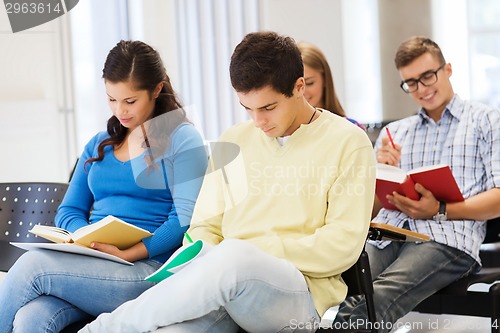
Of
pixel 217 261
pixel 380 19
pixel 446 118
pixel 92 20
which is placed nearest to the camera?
pixel 217 261

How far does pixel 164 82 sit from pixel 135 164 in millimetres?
281

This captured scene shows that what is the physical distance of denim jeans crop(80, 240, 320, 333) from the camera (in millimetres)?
1778

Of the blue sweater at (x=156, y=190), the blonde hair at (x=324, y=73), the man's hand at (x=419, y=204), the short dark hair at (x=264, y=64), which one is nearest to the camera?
the short dark hair at (x=264, y=64)

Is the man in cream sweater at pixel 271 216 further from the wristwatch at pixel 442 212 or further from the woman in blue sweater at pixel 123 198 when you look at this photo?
the wristwatch at pixel 442 212

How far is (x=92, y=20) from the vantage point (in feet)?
14.8

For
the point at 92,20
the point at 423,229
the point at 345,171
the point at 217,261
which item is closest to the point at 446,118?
the point at 423,229

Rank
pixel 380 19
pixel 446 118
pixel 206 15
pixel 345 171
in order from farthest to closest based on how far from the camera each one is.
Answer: pixel 380 19, pixel 206 15, pixel 446 118, pixel 345 171

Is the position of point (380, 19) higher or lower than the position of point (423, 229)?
higher

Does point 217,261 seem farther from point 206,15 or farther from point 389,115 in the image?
point 389,115

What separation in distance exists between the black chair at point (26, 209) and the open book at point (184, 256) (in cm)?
84

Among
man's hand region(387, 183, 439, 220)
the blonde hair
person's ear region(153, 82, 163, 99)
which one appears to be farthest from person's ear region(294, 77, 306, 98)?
the blonde hair

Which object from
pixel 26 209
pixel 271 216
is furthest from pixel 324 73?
pixel 26 209

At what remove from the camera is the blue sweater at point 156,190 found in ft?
7.41

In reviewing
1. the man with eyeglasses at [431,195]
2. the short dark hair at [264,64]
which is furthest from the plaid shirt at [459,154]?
the short dark hair at [264,64]
